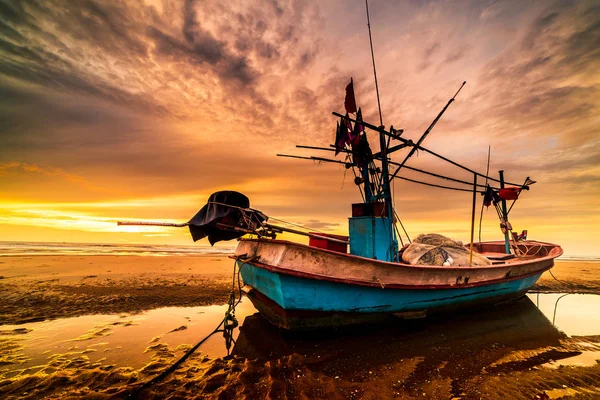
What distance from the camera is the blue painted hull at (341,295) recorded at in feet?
18.0

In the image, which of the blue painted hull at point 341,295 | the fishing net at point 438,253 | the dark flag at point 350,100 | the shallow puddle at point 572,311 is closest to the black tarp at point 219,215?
the blue painted hull at point 341,295

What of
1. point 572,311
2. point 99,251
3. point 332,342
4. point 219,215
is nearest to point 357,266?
point 332,342

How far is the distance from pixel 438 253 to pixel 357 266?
4012mm

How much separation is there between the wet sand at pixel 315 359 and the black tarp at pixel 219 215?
2655 millimetres

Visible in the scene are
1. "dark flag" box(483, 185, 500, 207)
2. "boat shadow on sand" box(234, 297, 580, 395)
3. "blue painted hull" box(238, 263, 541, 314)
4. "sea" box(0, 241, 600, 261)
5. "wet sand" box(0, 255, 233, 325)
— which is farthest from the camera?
"sea" box(0, 241, 600, 261)

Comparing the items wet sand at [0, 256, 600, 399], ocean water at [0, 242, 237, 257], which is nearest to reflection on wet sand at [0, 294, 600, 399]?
wet sand at [0, 256, 600, 399]

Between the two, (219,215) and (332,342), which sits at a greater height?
(219,215)

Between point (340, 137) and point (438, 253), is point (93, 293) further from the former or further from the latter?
point (438, 253)

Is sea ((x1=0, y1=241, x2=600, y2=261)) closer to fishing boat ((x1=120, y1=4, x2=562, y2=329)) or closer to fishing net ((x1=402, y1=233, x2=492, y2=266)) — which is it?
fishing boat ((x1=120, y1=4, x2=562, y2=329))

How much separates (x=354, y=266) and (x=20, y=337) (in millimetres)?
8109

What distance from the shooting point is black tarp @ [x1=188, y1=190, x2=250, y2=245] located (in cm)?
627

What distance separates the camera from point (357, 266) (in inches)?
230

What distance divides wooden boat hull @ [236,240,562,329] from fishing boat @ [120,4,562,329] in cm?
2

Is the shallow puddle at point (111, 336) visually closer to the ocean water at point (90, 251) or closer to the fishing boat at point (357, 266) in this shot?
the fishing boat at point (357, 266)
